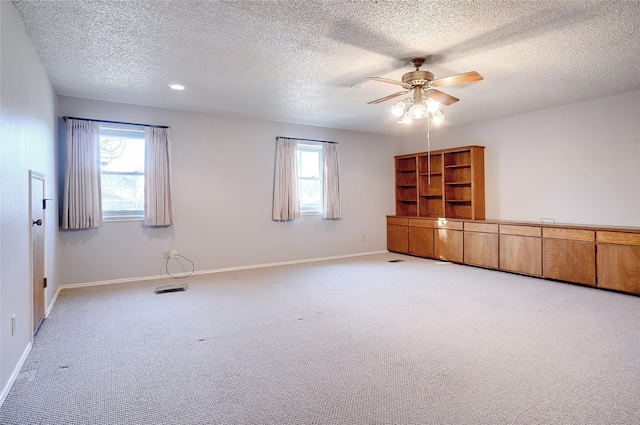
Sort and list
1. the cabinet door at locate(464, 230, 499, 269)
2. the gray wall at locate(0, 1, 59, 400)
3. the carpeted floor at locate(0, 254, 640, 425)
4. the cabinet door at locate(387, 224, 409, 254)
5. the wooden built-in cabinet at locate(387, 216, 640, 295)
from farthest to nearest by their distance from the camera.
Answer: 1. the cabinet door at locate(387, 224, 409, 254)
2. the cabinet door at locate(464, 230, 499, 269)
3. the wooden built-in cabinet at locate(387, 216, 640, 295)
4. the gray wall at locate(0, 1, 59, 400)
5. the carpeted floor at locate(0, 254, 640, 425)

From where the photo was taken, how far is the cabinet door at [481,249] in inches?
216

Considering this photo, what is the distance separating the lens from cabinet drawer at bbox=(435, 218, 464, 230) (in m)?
6.05

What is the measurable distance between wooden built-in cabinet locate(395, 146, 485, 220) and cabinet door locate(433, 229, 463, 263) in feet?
1.30

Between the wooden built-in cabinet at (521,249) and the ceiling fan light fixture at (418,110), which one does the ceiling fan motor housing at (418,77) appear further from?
the wooden built-in cabinet at (521,249)

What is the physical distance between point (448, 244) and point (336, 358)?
4.32 metres

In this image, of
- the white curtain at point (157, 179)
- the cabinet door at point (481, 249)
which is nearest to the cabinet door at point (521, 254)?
the cabinet door at point (481, 249)

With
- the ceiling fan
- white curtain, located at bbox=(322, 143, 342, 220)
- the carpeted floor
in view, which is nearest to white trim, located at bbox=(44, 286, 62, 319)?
the carpeted floor

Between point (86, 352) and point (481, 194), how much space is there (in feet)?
Answer: 19.9

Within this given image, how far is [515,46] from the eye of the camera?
321 centimetres

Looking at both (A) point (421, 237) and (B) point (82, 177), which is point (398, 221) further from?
(B) point (82, 177)

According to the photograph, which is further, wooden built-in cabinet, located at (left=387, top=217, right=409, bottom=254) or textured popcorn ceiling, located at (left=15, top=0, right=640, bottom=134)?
wooden built-in cabinet, located at (left=387, top=217, right=409, bottom=254)

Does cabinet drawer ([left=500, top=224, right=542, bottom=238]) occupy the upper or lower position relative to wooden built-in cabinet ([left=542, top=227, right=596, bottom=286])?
upper

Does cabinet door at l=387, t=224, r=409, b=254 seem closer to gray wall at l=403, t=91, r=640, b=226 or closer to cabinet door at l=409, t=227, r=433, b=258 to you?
cabinet door at l=409, t=227, r=433, b=258

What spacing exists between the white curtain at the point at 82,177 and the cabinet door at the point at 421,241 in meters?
5.30
